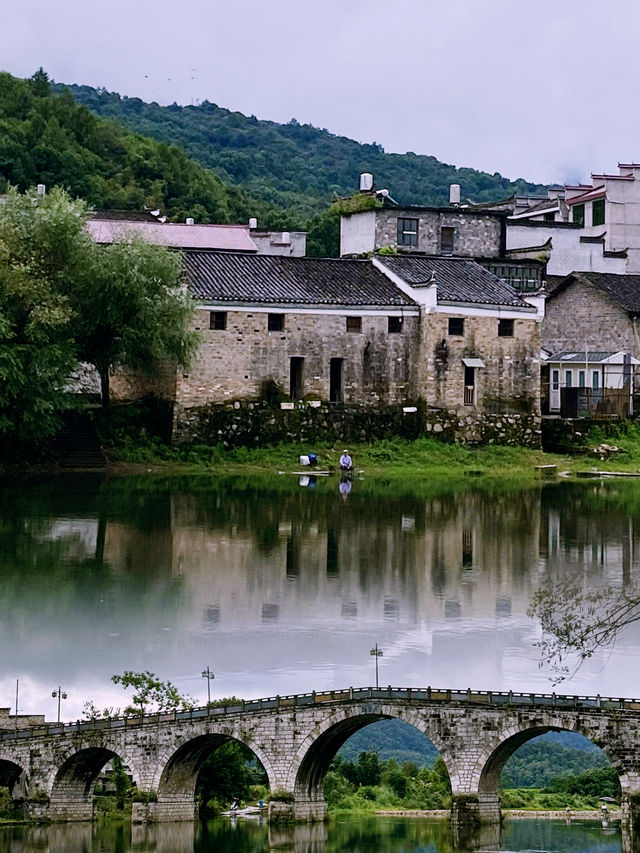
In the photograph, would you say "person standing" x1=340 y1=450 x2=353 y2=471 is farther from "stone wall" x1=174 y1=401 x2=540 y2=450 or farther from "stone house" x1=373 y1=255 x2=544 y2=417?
"stone house" x1=373 y1=255 x2=544 y2=417

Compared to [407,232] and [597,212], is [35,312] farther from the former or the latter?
[597,212]

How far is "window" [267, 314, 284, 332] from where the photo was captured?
5862 cm

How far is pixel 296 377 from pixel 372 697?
21226 mm

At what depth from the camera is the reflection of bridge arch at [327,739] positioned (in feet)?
127

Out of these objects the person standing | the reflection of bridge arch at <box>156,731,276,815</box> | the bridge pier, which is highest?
the person standing

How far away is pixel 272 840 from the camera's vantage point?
123ft

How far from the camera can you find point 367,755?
6088 cm

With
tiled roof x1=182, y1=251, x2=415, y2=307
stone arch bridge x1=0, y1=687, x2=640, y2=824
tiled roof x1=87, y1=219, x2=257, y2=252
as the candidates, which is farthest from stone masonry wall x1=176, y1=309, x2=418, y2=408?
stone arch bridge x1=0, y1=687, x2=640, y2=824

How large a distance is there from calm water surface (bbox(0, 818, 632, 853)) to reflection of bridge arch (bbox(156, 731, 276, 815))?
622 millimetres

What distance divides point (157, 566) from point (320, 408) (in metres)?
18.0

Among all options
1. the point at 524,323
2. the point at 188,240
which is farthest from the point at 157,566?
the point at 188,240

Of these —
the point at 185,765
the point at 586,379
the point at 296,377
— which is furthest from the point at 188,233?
the point at 185,765

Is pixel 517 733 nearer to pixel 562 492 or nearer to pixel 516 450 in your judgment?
pixel 562 492

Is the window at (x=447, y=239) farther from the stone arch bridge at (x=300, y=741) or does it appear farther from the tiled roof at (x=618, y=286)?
the stone arch bridge at (x=300, y=741)
